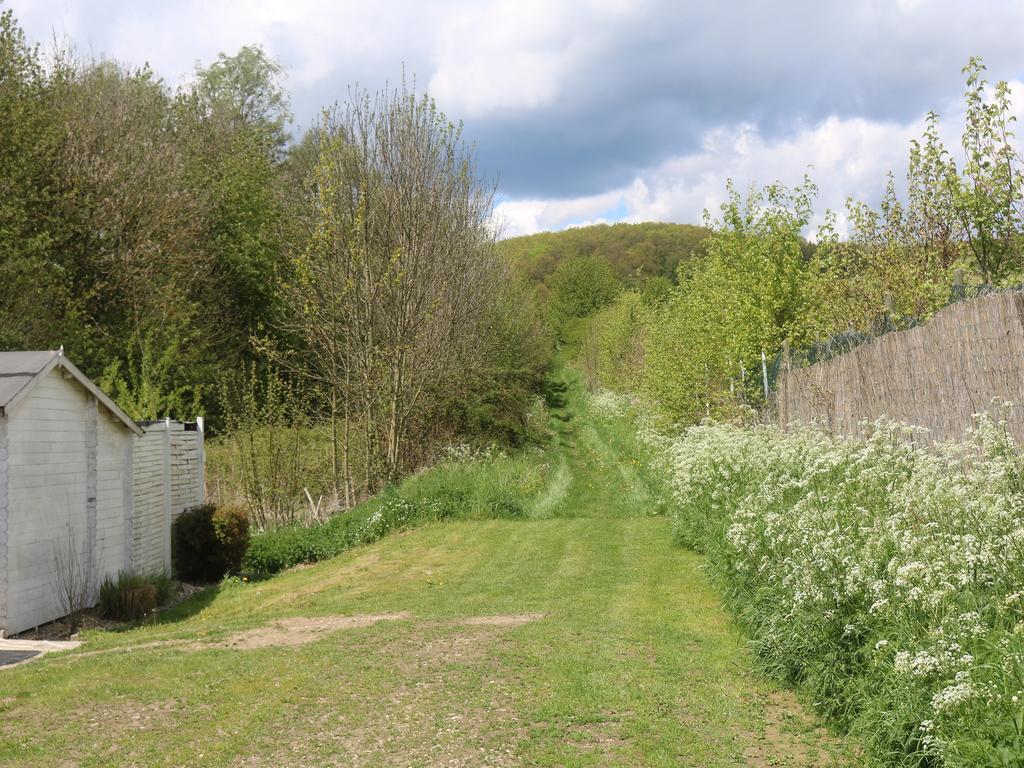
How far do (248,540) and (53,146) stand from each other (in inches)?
442

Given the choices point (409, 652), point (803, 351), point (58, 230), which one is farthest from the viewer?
point (58, 230)

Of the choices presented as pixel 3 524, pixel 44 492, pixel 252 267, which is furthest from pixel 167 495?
pixel 252 267

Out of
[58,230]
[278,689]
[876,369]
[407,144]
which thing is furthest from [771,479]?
[58,230]

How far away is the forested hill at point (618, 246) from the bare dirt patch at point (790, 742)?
71317 millimetres

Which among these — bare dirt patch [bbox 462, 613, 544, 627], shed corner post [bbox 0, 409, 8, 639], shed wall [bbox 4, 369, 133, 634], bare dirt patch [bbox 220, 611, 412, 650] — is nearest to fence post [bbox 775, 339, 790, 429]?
bare dirt patch [bbox 462, 613, 544, 627]

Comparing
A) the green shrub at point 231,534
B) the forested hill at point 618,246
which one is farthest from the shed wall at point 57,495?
the forested hill at point 618,246

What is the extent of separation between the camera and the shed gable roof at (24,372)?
1034 cm

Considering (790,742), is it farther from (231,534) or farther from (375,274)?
(375,274)

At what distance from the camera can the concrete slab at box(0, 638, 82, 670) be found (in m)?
8.64

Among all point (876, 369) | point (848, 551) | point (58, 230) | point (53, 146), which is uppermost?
point (53, 146)

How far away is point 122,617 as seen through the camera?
1163cm

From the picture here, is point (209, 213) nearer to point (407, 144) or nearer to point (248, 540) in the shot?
point (407, 144)

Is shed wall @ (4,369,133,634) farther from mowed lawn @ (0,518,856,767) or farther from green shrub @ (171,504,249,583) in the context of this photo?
green shrub @ (171,504,249,583)

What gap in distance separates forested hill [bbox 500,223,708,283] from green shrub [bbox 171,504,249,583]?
63199mm
